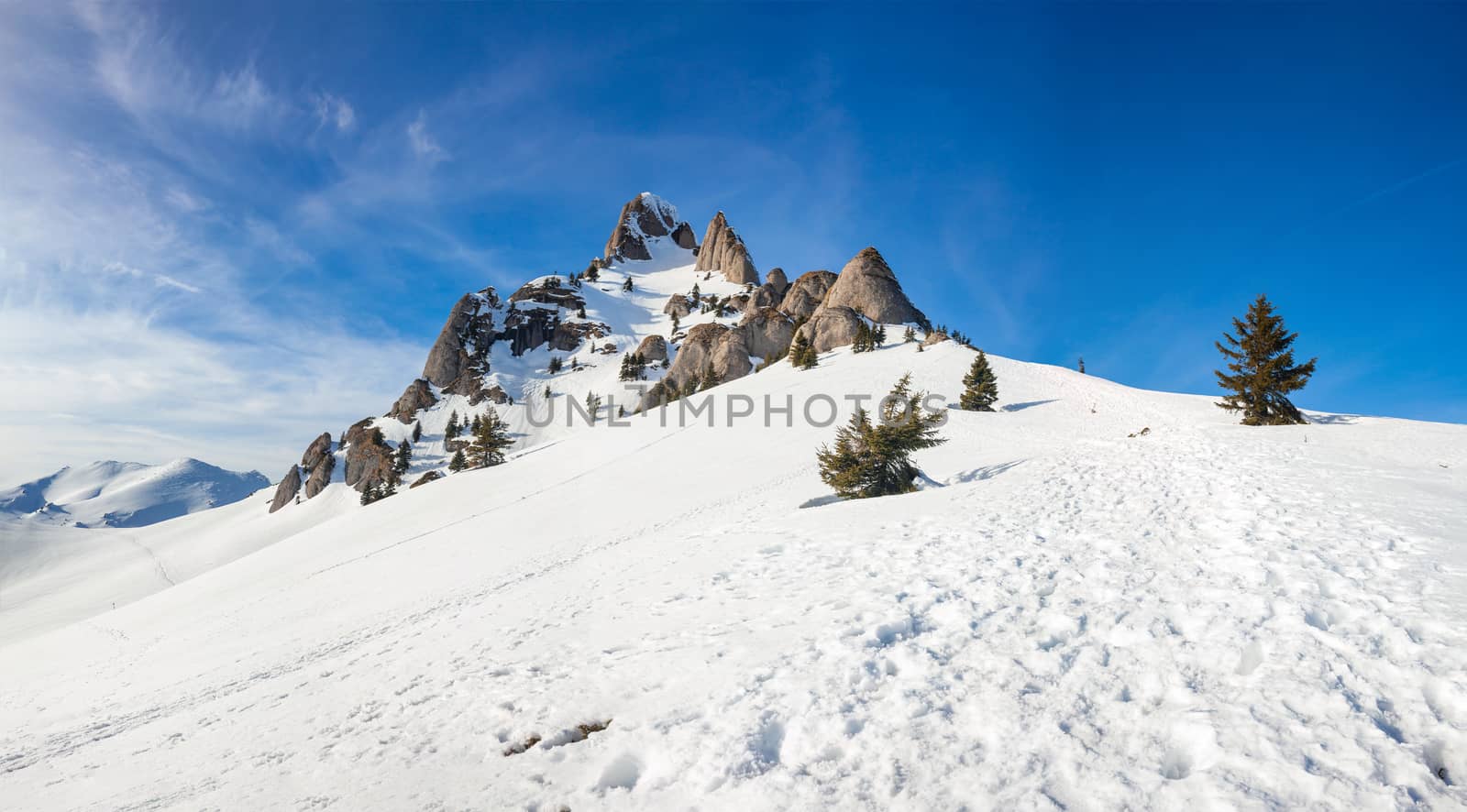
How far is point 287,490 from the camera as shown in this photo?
232 ft

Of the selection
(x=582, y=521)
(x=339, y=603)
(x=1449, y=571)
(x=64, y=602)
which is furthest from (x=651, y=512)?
(x=64, y=602)

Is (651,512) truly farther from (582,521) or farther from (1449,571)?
(1449,571)

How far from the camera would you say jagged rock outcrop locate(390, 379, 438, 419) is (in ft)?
261

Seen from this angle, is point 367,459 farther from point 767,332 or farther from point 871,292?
point 871,292

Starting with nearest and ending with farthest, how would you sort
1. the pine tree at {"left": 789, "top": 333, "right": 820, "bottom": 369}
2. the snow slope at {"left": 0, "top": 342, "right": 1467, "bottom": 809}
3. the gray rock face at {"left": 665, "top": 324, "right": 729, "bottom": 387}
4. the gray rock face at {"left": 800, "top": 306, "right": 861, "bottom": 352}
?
the snow slope at {"left": 0, "top": 342, "right": 1467, "bottom": 809} → the pine tree at {"left": 789, "top": 333, "right": 820, "bottom": 369} → the gray rock face at {"left": 800, "top": 306, "right": 861, "bottom": 352} → the gray rock face at {"left": 665, "top": 324, "right": 729, "bottom": 387}

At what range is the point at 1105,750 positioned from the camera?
3840 millimetres

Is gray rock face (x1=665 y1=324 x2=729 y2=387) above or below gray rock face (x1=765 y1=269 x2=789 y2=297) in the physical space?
below

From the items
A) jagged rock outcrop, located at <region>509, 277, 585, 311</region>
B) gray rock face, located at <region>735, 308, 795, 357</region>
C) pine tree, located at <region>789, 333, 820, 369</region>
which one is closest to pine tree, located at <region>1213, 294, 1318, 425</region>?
pine tree, located at <region>789, 333, 820, 369</region>

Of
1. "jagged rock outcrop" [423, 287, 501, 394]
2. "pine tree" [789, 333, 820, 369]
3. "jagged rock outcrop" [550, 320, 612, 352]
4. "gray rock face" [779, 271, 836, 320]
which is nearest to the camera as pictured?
"pine tree" [789, 333, 820, 369]

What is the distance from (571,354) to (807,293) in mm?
42654

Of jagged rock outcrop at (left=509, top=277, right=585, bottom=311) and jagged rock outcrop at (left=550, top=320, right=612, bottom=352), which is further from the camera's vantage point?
jagged rock outcrop at (left=509, top=277, right=585, bottom=311)

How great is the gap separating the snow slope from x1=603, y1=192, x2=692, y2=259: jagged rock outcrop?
500 ft

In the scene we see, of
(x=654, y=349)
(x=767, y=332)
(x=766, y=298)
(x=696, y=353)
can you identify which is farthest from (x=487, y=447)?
(x=766, y=298)

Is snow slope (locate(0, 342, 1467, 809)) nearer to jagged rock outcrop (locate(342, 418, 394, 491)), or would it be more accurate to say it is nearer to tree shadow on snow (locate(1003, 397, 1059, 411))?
tree shadow on snow (locate(1003, 397, 1059, 411))
